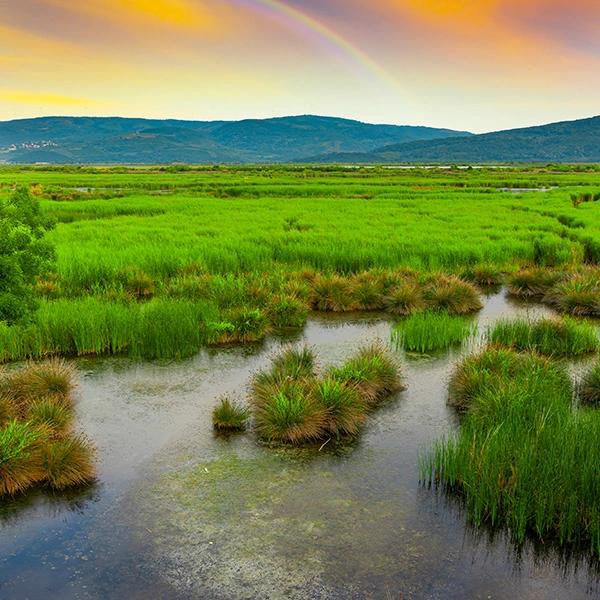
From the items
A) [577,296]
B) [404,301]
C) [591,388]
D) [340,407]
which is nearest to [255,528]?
[340,407]

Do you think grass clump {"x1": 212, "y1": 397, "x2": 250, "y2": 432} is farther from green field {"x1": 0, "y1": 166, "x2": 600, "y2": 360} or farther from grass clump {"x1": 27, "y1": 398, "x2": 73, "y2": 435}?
green field {"x1": 0, "y1": 166, "x2": 600, "y2": 360}

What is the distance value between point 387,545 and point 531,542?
1.70 metres

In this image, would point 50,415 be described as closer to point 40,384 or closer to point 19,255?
point 40,384

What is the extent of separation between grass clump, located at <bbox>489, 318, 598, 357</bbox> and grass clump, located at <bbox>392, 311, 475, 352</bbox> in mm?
879

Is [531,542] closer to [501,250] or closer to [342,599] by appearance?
[342,599]

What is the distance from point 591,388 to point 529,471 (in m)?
4.62

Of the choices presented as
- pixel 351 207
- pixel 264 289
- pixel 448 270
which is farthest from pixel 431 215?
pixel 264 289

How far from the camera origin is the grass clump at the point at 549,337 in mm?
13977

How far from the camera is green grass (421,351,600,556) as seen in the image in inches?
278

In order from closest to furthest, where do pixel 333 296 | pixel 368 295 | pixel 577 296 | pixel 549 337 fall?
1. pixel 549 337
2. pixel 577 296
3. pixel 333 296
4. pixel 368 295

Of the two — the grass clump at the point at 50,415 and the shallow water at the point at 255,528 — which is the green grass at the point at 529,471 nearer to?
the shallow water at the point at 255,528

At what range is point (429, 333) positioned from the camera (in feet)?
48.9

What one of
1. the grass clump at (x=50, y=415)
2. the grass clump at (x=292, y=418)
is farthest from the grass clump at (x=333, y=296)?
the grass clump at (x=50, y=415)

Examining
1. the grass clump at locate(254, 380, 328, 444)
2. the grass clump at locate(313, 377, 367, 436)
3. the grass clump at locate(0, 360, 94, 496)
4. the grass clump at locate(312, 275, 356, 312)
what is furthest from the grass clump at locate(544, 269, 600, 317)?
the grass clump at locate(0, 360, 94, 496)
